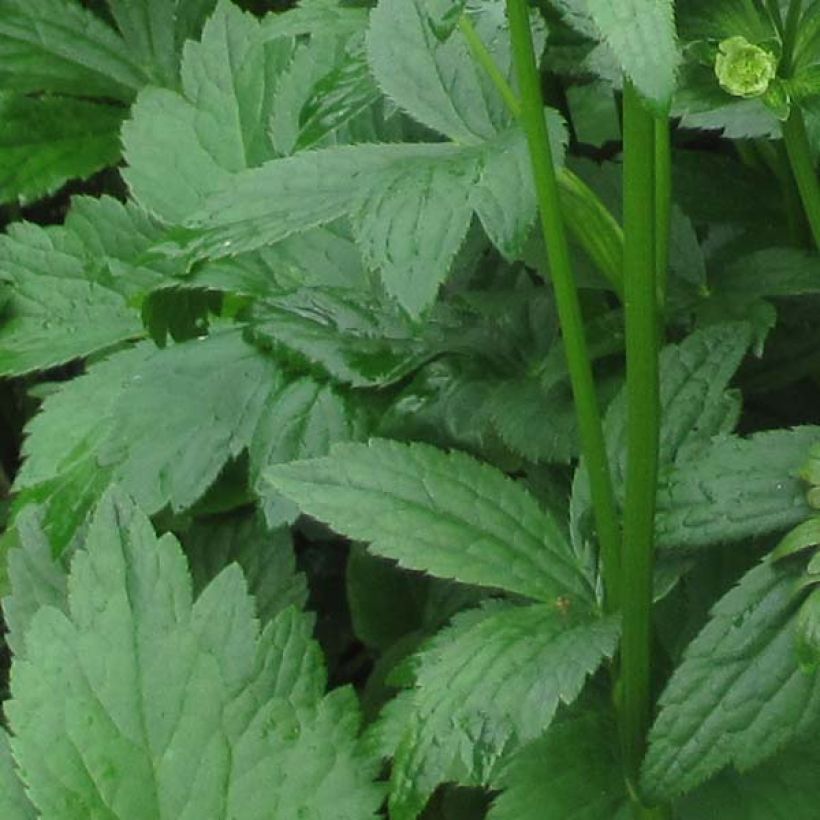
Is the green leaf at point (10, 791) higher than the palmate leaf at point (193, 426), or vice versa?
the palmate leaf at point (193, 426)

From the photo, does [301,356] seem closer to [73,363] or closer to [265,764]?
[265,764]

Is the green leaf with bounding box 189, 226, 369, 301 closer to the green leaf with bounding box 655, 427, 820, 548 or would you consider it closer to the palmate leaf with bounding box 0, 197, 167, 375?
the palmate leaf with bounding box 0, 197, 167, 375

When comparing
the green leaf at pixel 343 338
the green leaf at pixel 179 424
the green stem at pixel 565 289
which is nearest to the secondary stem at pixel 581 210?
the green stem at pixel 565 289

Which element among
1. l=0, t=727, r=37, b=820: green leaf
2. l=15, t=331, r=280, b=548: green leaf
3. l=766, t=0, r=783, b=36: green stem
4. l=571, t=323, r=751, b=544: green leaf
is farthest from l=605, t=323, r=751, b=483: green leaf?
l=0, t=727, r=37, b=820: green leaf

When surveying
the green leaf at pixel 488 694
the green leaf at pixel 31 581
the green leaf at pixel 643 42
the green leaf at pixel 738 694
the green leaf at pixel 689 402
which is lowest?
the green leaf at pixel 31 581

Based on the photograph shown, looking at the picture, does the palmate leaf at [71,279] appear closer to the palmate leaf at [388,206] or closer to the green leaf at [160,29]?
the green leaf at [160,29]

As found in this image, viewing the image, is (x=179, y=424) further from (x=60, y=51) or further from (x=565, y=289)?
(x=60, y=51)

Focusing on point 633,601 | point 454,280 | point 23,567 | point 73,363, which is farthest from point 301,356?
point 73,363
